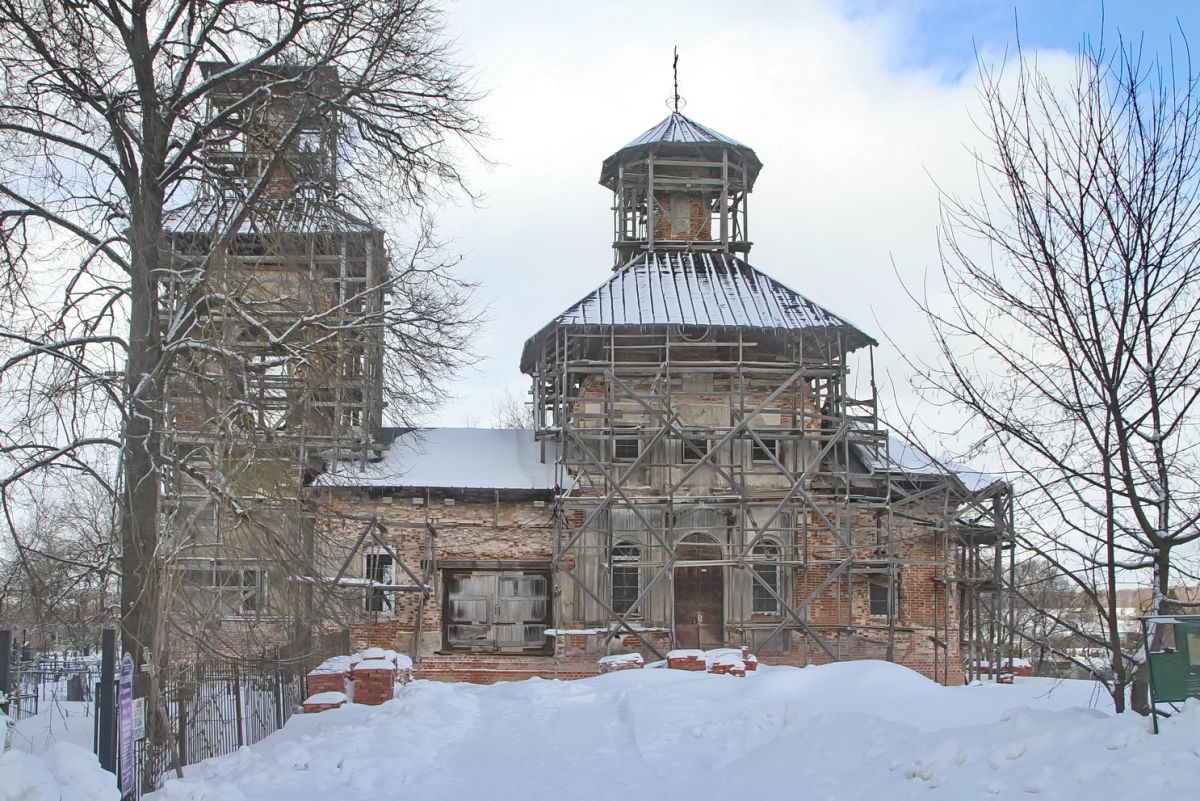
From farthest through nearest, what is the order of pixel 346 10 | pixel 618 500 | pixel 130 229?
1. pixel 618 500
2. pixel 346 10
3. pixel 130 229

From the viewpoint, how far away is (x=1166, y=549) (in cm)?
830

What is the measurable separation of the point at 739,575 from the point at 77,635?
15063 mm

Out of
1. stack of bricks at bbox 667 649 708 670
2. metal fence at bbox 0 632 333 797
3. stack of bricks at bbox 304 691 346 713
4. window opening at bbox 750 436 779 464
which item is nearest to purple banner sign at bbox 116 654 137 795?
metal fence at bbox 0 632 333 797

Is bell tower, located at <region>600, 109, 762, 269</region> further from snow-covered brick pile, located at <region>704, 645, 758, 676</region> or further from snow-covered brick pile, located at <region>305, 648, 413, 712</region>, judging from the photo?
snow-covered brick pile, located at <region>305, 648, 413, 712</region>

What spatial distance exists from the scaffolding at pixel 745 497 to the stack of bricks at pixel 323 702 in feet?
27.6

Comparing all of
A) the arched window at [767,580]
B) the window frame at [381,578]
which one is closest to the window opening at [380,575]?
the window frame at [381,578]

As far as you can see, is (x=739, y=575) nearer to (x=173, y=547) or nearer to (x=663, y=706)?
(x=663, y=706)

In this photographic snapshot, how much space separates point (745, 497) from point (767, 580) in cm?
263

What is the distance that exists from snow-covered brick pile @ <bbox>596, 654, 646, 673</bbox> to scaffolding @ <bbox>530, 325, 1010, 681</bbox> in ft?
6.85

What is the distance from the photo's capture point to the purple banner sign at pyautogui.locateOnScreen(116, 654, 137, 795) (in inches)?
337

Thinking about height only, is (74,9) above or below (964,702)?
above

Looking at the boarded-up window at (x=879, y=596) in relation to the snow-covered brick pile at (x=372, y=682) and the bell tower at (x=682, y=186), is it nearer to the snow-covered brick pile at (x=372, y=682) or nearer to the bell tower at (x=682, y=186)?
the bell tower at (x=682, y=186)

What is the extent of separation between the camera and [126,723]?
8672 mm

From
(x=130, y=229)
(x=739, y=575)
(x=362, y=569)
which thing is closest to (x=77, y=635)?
(x=130, y=229)
